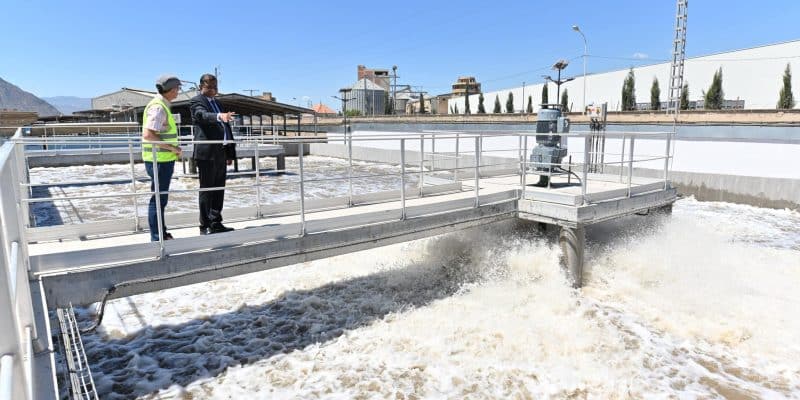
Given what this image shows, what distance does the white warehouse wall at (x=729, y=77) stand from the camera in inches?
1336

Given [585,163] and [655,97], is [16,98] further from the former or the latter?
[585,163]

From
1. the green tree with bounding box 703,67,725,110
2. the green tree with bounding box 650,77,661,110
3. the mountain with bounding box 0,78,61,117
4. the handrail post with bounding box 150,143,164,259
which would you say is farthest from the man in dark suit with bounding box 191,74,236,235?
the mountain with bounding box 0,78,61,117

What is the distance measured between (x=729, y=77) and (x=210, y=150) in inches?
1660

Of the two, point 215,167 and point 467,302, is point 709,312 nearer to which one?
point 467,302

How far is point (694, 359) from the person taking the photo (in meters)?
5.45

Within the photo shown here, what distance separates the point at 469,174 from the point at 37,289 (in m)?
9.15

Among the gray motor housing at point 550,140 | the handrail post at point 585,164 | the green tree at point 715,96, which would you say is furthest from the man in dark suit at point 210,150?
the green tree at point 715,96

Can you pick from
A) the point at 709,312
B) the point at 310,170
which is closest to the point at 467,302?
the point at 709,312

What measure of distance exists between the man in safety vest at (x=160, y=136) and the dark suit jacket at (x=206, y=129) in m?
0.23

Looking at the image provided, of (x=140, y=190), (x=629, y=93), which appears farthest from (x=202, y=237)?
(x=629, y=93)

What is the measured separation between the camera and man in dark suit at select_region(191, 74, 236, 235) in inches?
196

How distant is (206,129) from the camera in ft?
16.5

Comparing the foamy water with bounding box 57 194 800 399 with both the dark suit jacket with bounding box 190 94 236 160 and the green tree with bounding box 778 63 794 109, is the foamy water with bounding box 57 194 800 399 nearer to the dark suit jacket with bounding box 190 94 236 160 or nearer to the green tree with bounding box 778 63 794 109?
the dark suit jacket with bounding box 190 94 236 160

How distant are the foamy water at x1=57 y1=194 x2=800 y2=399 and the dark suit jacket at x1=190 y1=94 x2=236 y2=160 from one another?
213 cm
